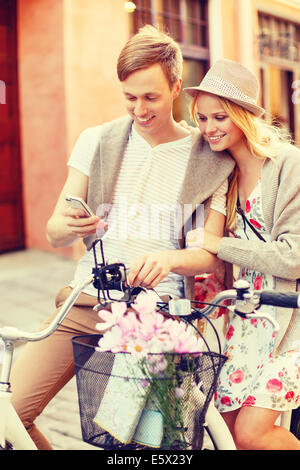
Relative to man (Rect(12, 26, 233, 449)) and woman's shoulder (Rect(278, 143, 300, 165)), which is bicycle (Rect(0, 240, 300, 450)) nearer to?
man (Rect(12, 26, 233, 449))

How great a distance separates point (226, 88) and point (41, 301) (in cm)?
370

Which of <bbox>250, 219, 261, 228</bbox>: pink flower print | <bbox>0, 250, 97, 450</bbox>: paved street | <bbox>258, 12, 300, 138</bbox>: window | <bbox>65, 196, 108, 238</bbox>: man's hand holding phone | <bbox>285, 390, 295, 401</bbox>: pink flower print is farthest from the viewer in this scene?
<bbox>258, 12, 300, 138</bbox>: window

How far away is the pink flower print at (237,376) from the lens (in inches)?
77.6

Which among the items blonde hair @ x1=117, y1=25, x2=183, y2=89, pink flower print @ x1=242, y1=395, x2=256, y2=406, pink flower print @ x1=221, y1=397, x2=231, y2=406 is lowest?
pink flower print @ x1=221, y1=397, x2=231, y2=406

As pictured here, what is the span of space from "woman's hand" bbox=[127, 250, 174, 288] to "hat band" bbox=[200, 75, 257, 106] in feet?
1.94

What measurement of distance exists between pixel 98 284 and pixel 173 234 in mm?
526

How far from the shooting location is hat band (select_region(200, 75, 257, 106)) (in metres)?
1.91

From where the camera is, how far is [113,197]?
2057 mm

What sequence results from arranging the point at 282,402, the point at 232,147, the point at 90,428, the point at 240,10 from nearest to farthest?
the point at 90,428
the point at 282,402
the point at 232,147
the point at 240,10

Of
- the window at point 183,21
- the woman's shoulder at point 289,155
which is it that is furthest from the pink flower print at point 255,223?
the window at point 183,21

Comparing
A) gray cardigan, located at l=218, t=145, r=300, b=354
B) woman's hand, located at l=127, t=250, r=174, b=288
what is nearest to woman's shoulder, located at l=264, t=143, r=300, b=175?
gray cardigan, located at l=218, t=145, r=300, b=354

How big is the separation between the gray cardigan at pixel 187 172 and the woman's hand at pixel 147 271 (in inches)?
14.2
